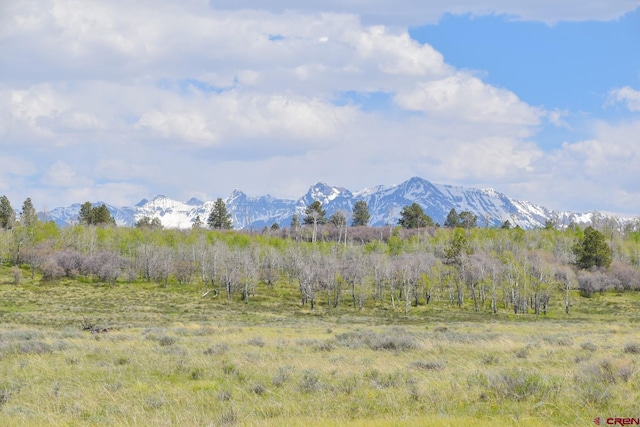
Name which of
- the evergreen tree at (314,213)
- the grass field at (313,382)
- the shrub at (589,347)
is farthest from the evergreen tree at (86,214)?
the shrub at (589,347)

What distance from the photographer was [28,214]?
136 meters

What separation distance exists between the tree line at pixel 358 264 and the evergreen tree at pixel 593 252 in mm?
224

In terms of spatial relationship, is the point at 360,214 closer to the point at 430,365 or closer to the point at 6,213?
the point at 6,213

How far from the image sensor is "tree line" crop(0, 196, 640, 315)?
89438mm

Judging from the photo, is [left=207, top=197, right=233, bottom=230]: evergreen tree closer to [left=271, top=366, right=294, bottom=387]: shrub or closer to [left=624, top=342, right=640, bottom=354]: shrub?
[left=624, top=342, right=640, bottom=354]: shrub

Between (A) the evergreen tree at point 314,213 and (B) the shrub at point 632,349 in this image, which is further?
(A) the evergreen tree at point 314,213

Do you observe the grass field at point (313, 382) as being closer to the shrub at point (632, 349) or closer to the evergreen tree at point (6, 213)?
the shrub at point (632, 349)

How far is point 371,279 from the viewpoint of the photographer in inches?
4205

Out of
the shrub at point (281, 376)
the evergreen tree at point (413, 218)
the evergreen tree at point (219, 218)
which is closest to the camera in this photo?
the shrub at point (281, 376)

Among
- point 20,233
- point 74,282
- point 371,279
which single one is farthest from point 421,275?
point 20,233

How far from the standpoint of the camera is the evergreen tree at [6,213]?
143 metres

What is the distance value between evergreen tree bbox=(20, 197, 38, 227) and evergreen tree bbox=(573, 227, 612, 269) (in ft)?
403

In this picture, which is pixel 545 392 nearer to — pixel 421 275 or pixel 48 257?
pixel 421 275

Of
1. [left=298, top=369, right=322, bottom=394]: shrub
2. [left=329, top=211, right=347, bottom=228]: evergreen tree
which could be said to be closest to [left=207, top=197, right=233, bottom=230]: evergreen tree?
[left=329, top=211, right=347, bottom=228]: evergreen tree
